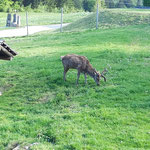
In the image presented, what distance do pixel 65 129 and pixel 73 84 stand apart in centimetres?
422

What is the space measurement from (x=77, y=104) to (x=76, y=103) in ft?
0.34

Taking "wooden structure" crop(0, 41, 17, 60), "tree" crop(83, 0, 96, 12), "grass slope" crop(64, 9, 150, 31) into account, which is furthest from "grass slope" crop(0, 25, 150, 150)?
"tree" crop(83, 0, 96, 12)

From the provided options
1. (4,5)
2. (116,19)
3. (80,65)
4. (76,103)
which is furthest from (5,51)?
(4,5)

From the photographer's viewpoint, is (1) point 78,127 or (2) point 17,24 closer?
(1) point 78,127

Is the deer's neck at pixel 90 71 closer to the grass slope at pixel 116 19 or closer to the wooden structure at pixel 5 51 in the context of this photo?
the wooden structure at pixel 5 51

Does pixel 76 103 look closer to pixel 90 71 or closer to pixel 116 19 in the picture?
pixel 90 71

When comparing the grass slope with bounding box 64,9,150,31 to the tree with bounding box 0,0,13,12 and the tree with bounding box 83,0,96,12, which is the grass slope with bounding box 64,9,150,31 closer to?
the tree with bounding box 0,0,13,12

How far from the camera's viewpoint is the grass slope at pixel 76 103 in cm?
820

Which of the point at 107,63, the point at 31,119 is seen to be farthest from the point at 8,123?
the point at 107,63

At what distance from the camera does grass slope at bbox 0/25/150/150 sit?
820 cm

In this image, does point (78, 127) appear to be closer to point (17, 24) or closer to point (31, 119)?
point (31, 119)

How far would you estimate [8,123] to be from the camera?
30.8 ft

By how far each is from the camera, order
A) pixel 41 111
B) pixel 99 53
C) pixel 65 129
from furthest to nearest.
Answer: pixel 99 53
pixel 41 111
pixel 65 129

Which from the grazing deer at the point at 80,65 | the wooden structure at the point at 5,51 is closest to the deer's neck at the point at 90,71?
the grazing deer at the point at 80,65
